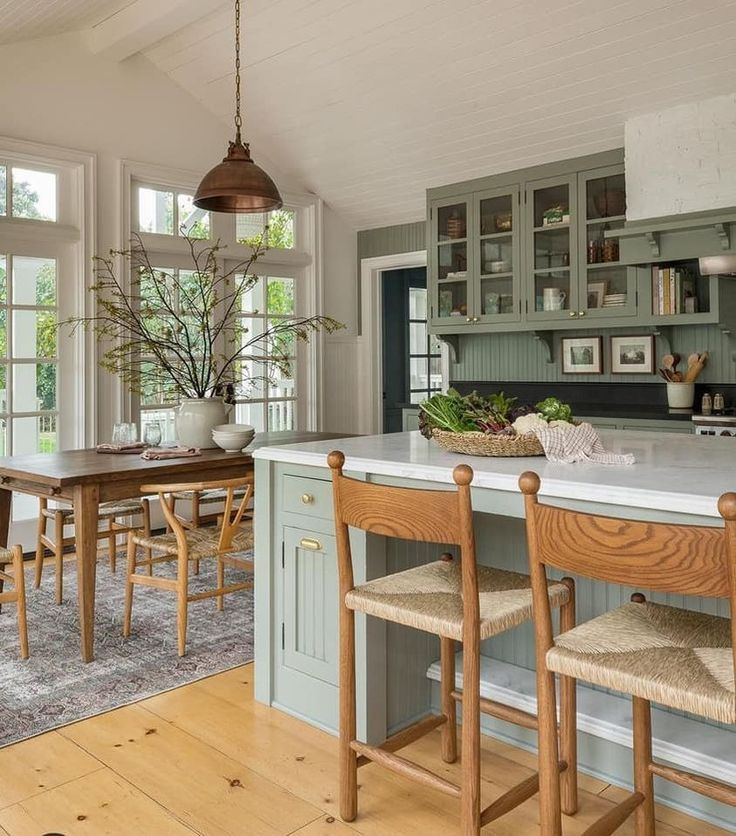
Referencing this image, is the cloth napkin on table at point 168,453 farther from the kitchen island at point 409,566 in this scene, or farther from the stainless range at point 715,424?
the stainless range at point 715,424

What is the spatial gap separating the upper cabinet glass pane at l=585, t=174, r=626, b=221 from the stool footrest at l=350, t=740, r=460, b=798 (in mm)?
3772

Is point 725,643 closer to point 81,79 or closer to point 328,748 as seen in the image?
point 328,748

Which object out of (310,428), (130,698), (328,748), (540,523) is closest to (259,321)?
(310,428)

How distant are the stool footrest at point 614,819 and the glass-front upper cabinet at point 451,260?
159 inches

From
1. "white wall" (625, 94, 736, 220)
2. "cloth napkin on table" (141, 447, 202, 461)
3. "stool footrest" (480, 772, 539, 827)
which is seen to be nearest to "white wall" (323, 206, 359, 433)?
"white wall" (625, 94, 736, 220)

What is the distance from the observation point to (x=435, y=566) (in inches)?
85.2

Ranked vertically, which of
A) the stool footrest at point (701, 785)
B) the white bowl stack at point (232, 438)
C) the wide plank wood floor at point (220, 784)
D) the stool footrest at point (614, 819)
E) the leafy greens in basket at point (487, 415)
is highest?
the leafy greens in basket at point (487, 415)

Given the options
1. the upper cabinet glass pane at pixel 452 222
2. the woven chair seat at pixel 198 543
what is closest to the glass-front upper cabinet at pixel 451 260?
the upper cabinet glass pane at pixel 452 222

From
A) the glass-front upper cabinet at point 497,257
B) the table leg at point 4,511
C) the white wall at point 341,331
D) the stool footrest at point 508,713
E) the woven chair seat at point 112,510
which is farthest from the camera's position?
the white wall at point 341,331

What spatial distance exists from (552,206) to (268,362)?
7.70 feet

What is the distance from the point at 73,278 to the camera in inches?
199

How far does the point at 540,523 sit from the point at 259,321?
15.7 ft

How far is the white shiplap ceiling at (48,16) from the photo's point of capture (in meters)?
4.23

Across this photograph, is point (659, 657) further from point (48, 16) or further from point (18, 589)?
point (48, 16)
